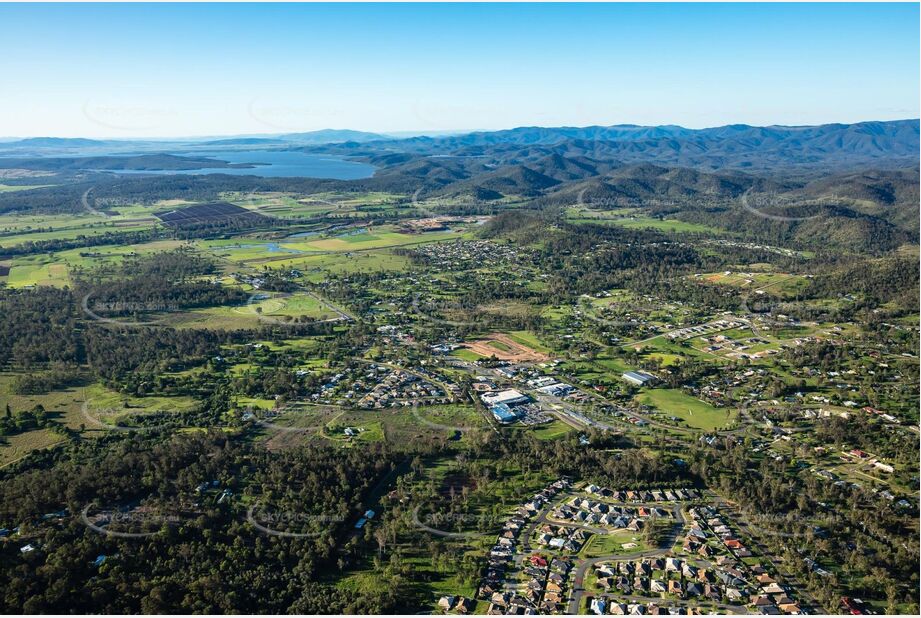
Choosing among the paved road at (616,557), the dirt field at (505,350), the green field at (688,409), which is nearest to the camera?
the paved road at (616,557)

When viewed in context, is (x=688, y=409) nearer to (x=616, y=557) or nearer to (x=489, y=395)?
(x=489, y=395)

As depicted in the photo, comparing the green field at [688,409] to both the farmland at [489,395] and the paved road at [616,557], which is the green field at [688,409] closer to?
the farmland at [489,395]

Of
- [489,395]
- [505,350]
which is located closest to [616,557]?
[489,395]

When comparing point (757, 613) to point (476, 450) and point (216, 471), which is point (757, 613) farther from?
point (216, 471)

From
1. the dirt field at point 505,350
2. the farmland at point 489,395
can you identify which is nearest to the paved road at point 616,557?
the farmland at point 489,395

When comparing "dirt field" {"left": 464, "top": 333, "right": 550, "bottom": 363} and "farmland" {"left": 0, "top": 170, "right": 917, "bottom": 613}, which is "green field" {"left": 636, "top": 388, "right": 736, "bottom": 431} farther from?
"dirt field" {"left": 464, "top": 333, "right": 550, "bottom": 363}

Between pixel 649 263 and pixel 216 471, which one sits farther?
pixel 649 263

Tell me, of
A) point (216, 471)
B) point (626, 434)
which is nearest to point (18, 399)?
point (216, 471)

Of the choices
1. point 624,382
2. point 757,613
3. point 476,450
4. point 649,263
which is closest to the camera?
point 757,613
